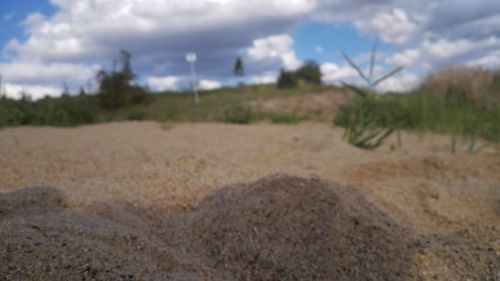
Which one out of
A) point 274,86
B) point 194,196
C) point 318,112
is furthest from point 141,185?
point 274,86

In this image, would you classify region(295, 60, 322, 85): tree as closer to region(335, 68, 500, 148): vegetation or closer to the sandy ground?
region(335, 68, 500, 148): vegetation

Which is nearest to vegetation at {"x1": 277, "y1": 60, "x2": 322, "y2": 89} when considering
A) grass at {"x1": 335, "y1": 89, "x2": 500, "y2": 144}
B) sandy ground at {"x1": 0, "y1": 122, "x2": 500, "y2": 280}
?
grass at {"x1": 335, "y1": 89, "x2": 500, "y2": 144}

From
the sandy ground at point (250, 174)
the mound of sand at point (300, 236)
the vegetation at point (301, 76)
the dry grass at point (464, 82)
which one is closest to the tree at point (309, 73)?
the vegetation at point (301, 76)

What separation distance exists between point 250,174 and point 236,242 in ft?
3.45

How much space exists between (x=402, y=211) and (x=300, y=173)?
2.42 ft

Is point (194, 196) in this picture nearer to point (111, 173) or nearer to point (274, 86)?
point (111, 173)

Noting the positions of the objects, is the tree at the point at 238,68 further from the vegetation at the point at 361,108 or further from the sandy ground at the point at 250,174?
the sandy ground at the point at 250,174

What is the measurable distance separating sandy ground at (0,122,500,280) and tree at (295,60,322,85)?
12.6 meters

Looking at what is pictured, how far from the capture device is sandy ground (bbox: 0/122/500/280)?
88.0 inches

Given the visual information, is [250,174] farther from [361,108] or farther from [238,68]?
[238,68]

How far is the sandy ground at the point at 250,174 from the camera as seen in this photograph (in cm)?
224

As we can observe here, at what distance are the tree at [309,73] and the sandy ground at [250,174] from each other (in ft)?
41.2

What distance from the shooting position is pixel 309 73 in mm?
17078

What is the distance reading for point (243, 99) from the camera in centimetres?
1144
